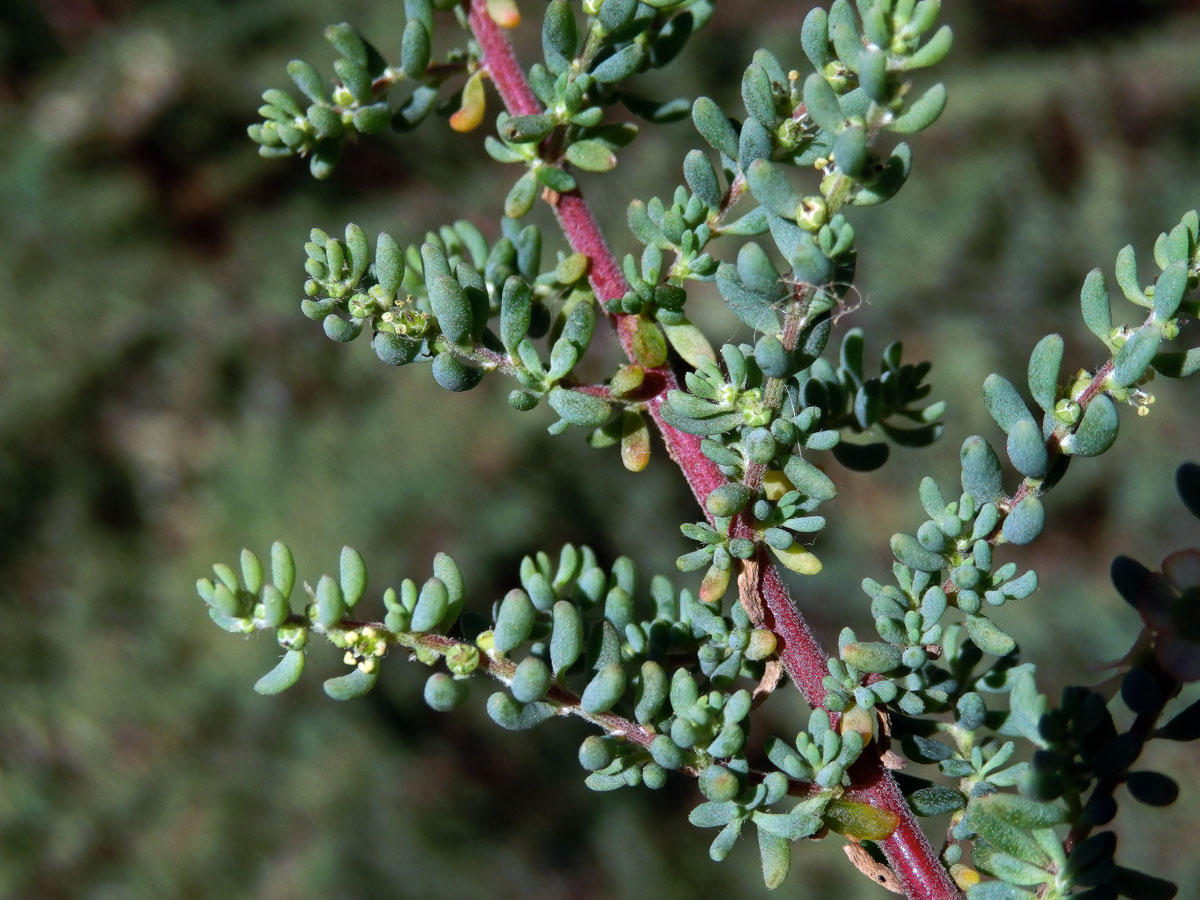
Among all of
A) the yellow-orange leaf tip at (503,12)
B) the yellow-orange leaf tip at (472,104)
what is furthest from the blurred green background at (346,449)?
the yellow-orange leaf tip at (503,12)

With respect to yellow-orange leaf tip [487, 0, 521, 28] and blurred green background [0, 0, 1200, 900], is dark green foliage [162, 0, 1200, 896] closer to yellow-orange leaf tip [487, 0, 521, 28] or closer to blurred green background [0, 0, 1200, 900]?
yellow-orange leaf tip [487, 0, 521, 28]

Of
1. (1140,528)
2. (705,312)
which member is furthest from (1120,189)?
(705,312)

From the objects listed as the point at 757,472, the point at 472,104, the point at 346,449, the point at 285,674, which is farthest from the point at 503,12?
the point at 346,449

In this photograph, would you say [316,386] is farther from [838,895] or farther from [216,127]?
[838,895]

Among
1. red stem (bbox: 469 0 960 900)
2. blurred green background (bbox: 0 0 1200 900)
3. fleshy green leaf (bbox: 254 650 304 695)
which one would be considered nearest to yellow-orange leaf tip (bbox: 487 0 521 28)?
red stem (bbox: 469 0 960 900)

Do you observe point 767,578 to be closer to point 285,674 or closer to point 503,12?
point 285,674

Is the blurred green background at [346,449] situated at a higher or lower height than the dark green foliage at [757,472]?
lower

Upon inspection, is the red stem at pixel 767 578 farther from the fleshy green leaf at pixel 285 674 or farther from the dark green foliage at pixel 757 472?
the fleshy green leaf at pixel 285 674
